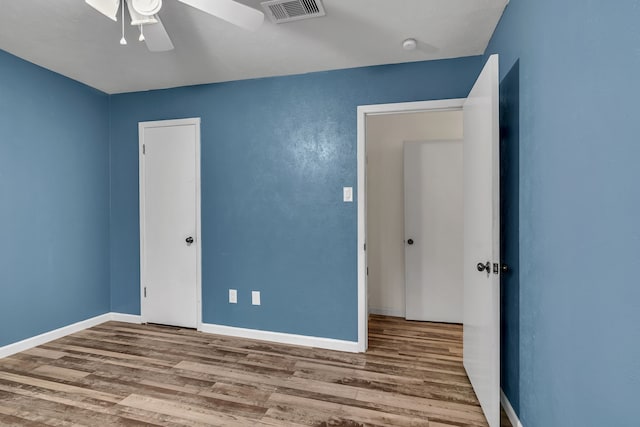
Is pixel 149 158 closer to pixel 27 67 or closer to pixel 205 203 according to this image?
pixel 205 203

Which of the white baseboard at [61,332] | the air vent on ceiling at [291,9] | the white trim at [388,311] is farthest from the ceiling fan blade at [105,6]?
the white trim at [388,311]

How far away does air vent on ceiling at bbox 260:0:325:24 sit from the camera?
1.89 m

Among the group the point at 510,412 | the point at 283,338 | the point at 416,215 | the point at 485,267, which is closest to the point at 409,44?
the point at 485,267

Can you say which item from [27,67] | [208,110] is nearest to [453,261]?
[208,110]

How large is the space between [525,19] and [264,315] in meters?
2.89

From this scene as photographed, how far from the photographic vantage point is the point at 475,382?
2.09 meters

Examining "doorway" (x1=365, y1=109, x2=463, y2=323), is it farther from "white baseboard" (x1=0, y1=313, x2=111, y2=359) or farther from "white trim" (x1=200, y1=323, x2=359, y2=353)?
"white baseboard" (x1=0, y1=313, x2=111, y2=359)

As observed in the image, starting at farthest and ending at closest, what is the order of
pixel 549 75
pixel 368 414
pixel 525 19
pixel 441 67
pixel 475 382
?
pixel 441 67 → pixel 475 382 → pixel 368 414 → pixel 525 19 → pixel 549 75

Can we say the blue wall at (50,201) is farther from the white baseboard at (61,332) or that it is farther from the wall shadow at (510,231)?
the wall shadow at (510,231)

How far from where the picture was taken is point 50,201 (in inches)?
118

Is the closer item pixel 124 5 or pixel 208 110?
pixel 124 5

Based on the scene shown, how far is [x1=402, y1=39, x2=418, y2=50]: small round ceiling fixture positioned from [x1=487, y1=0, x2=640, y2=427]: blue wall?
0.75 m

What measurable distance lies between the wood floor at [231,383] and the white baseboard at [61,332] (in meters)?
0.07

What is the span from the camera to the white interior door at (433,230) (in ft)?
11.5
